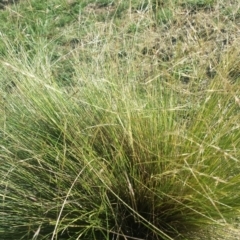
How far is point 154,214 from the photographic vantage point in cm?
241

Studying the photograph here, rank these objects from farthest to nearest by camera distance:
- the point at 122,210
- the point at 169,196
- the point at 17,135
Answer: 1. the point at 17,135
2. the point at 122,210
3. the point at 169,196

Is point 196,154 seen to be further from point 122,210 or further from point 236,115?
point 122,210

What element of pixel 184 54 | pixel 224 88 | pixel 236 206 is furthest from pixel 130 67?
pixel 236 206

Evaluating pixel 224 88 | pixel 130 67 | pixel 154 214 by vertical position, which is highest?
pixel 224 88

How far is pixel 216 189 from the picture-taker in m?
2.35

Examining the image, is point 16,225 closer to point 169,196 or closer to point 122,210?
point 122,210

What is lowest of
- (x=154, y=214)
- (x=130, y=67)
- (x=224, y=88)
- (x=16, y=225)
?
(x=16, y=225)

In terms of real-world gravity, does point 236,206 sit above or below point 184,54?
below

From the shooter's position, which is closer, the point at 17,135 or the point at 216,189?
the point at 216,189

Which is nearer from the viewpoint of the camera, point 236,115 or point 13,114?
point 236,115

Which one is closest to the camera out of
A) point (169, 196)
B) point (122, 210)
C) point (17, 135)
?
point (169, 196)

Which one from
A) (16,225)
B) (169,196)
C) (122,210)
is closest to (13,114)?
(16,225)

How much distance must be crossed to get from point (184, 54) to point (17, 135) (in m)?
0.81

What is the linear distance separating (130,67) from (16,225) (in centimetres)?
84
